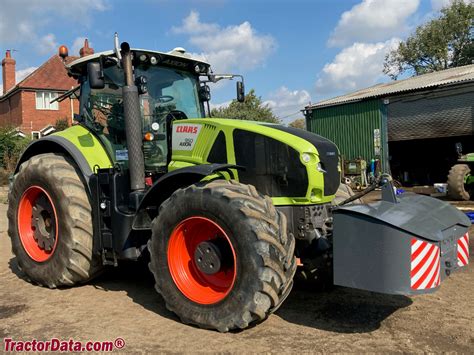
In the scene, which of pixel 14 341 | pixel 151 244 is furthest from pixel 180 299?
pixel 14 341

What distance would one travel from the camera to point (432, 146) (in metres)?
21.7

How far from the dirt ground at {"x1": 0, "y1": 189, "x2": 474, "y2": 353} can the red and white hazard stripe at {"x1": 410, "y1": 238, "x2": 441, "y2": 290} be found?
51 cm

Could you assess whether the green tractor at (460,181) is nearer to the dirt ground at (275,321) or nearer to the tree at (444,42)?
the dirt ground at (275,321)

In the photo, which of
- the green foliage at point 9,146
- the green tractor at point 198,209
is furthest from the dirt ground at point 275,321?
the green foliage at point 9,146

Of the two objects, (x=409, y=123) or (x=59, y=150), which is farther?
(x=409, y=123)

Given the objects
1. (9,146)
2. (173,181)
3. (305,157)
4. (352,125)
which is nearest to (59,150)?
(173,181)

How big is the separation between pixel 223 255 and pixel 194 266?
36 cm

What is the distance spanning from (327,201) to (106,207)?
2243 millimetres

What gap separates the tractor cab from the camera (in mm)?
5090

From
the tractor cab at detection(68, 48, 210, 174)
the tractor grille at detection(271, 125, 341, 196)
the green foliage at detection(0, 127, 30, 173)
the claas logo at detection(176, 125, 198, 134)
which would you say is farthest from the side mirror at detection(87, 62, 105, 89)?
the green foliage at detection(0, 127, 30, 173)

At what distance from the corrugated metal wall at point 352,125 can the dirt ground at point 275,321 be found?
53.4ft

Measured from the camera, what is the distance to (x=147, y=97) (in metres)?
5.19

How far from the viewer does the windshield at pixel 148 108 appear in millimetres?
5141

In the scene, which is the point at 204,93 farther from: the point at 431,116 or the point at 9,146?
the point at 9,146
